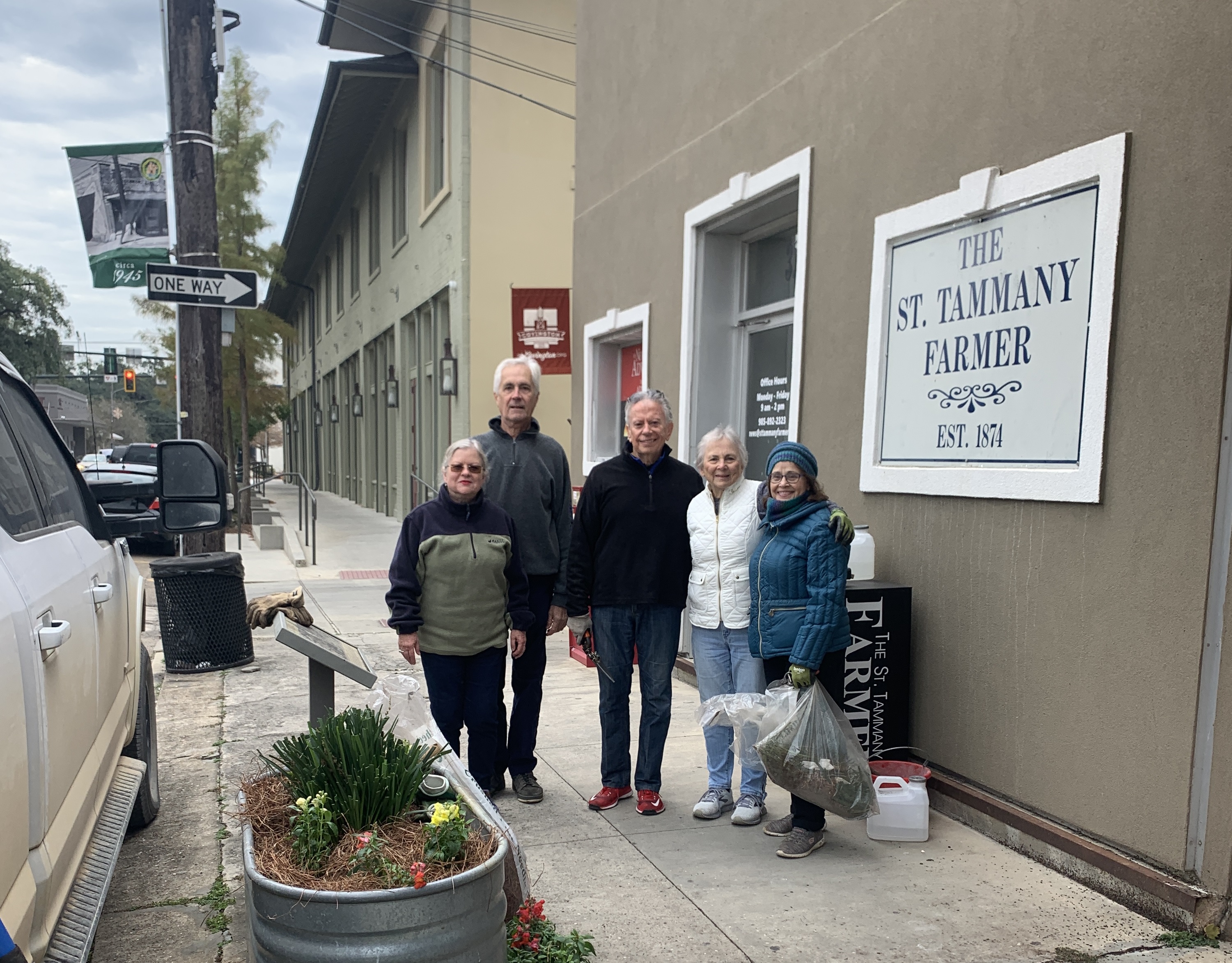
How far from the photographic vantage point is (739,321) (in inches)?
271

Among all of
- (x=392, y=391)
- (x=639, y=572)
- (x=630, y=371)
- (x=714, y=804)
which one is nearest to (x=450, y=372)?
(x=630, y=371)

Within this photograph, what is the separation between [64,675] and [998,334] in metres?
3.57

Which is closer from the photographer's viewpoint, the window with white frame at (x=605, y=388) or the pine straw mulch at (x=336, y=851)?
the pine straw mulch at (x=336, y=851)

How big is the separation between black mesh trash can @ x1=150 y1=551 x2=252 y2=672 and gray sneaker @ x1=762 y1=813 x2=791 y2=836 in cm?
452

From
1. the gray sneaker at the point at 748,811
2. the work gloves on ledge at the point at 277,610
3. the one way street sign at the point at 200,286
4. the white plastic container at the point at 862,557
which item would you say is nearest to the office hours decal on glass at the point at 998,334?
the white plastic container at the point at 862,557

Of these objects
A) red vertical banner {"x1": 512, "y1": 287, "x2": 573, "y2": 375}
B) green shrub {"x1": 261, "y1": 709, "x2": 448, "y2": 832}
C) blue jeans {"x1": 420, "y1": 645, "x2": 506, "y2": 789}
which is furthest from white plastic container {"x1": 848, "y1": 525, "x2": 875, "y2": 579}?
red vertical banner {"x1": 512, "y1": 287, "x2": 573, "y2": 375}

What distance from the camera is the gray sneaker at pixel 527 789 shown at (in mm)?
4602

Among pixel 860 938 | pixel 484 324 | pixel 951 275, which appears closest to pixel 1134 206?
pixel 951 275

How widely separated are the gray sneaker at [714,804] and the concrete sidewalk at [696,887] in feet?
0.17

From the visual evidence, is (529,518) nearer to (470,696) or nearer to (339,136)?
(470,696)

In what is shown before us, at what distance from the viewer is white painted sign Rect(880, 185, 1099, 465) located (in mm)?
3832

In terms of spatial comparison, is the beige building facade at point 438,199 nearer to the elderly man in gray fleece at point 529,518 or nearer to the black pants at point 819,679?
the elderly man in gray fleece at point 529,518

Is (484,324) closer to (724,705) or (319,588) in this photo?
(319,588)

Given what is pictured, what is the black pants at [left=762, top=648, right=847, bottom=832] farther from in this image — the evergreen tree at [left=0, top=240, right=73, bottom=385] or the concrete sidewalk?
the evergreen tree at [left=0, top=240, right=73, bottom=385]
